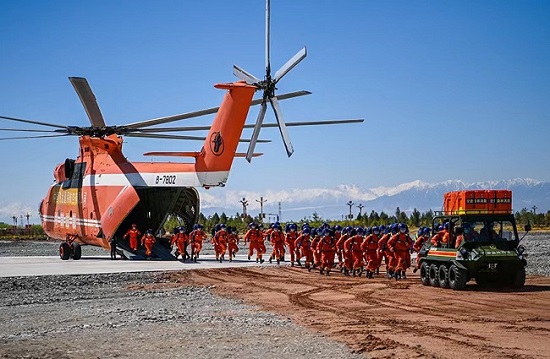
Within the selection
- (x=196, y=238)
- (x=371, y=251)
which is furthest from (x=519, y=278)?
(x=196, y=238)

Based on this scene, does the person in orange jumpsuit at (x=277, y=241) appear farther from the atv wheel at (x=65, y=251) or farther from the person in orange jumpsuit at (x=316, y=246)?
the atv wheel at (x=65, y=251)

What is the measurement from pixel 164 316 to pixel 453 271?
7.56m

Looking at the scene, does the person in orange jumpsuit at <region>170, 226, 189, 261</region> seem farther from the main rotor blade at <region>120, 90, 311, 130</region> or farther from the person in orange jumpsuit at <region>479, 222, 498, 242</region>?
the person in orange jumpsuit at <region>479, 222, 498, 242</region>

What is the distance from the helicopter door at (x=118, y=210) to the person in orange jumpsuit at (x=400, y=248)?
38.6 feet

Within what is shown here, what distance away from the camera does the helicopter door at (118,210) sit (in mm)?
27047

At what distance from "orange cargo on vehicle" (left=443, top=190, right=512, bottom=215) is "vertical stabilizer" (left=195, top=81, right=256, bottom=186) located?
8.59m

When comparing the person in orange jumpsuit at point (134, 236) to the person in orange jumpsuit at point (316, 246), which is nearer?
the person in orange jumpsuit at point (316, 246)

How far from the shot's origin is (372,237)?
2030 centimetres

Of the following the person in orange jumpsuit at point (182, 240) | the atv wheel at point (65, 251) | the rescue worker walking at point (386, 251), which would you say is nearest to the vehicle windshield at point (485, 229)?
the rescue worker walking at point (386, 251)

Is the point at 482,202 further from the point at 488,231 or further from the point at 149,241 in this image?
the point at 149,241

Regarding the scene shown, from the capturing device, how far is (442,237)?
689 inches

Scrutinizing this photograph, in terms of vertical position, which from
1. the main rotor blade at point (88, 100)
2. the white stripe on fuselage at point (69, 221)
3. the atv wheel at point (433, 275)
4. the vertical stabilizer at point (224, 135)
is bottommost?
the atv wheel at point (433, 275)

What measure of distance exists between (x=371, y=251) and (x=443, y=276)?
11.8 ft

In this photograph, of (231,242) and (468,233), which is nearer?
(468,233)
